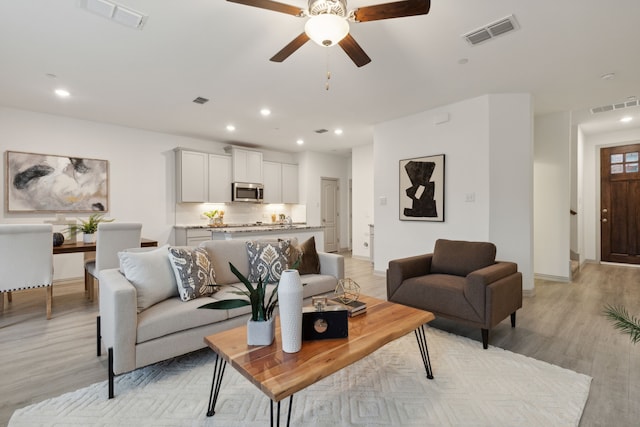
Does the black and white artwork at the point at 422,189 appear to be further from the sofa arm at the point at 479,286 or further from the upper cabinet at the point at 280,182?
the upper cabinet at the point at 280,182

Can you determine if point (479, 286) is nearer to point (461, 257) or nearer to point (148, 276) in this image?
point (461, 257)

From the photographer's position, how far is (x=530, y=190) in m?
4.04

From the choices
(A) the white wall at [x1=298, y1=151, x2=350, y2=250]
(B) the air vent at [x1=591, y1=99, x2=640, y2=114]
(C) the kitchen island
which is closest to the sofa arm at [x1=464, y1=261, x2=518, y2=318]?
(C) the kitchen island

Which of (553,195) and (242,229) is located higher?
(553,195)

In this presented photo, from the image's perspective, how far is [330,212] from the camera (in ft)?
27.6

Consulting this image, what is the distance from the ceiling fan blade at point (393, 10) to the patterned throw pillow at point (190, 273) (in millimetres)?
2138

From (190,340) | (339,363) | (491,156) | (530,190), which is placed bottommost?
(190,340)

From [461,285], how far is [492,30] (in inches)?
86.4

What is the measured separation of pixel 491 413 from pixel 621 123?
6.60 meters

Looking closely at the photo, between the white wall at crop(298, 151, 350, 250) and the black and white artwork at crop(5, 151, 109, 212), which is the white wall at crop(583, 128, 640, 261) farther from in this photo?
the black and white artwork at crop(5, 151, 109, 212)

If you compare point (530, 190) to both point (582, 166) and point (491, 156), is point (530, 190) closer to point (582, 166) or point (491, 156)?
point (491, 156)

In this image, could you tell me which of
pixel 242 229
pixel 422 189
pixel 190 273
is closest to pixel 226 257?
pixel 190 273

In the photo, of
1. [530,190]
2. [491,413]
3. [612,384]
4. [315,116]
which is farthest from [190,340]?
[530,190]

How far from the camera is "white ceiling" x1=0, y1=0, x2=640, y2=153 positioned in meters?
2.40
